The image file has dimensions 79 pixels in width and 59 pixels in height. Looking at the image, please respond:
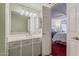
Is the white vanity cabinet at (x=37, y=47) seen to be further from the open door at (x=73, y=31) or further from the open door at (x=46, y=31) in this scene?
the open door at (x=73, y=31)

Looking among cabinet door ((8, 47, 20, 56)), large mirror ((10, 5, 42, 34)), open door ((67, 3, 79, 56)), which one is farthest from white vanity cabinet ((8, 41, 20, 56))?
open door ((67, 3, 79, 56))

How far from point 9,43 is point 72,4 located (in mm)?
826

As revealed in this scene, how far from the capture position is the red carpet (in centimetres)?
120

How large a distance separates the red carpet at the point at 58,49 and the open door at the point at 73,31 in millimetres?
54

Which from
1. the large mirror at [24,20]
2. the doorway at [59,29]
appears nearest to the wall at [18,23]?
the large mirror at [24,20]

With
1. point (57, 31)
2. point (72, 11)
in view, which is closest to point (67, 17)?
point (72, 11)

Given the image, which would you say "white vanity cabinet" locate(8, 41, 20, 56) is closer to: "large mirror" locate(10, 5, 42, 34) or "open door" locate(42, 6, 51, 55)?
"large mirror" locate(10, 5, 42, 34)

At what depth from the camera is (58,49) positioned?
1207 mm

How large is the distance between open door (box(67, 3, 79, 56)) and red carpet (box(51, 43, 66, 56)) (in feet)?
0.18

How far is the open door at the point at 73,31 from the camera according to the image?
3.84ft

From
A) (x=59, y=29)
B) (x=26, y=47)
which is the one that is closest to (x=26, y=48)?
(x=26, y=47)

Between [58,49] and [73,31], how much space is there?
26 centimetres

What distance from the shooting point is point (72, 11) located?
1.18 meters

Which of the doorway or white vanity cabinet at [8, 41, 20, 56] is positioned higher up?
the doorway
